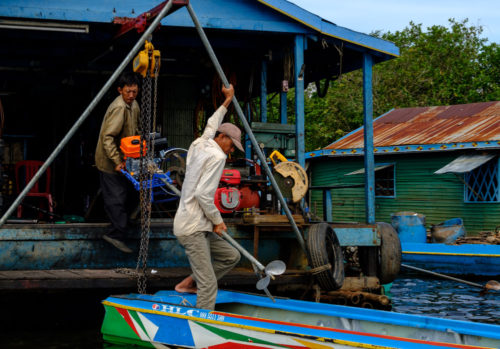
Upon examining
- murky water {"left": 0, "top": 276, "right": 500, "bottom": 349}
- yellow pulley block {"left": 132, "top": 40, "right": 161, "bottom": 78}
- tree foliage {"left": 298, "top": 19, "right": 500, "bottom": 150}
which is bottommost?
murky water {"left": 0, "top": 276, "right": 500, "bottom": 349}

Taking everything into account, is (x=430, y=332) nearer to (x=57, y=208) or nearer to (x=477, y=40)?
(x=57, y=208)

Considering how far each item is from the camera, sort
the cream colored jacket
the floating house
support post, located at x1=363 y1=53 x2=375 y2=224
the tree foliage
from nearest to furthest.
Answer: the cream colored jacket
support post, located at x1=363 y1=53 x2=375 y2=224
the floating house
the tree foliage

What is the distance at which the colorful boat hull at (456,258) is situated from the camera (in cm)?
1479

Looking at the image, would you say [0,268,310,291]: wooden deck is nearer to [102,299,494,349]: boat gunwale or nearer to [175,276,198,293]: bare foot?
[175,276,198,293]: bare foot

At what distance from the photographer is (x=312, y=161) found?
24.0 meters

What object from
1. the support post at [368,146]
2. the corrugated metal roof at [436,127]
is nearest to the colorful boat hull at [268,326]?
the support post at [368,146]

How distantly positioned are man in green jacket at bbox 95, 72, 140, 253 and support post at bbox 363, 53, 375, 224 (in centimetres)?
386

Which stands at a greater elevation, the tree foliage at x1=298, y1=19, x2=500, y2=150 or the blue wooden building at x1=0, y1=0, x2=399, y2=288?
the tree foliage at x1=298, y1=19, x2=500, y2=150

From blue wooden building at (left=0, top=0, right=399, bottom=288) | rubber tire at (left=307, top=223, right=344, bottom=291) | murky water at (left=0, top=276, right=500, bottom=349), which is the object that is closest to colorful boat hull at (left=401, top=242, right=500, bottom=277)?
blue wooden building at (left=0, top=0, right=399, bottom=288)

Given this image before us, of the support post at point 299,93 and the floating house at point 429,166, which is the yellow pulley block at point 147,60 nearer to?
the support post at point 299,93

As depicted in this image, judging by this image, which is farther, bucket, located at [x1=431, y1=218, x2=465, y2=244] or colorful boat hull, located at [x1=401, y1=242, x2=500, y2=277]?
bucket, located at [x1=431, y1=218, x2=465, y2=244]

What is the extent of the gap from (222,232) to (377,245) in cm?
325

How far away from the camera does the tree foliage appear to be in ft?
102

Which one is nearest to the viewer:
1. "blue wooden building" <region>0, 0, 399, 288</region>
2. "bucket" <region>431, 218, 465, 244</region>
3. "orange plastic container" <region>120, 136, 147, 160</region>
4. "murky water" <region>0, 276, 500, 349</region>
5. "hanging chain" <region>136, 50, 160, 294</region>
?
"hanging chain" <region>136, 50, 160, 294</region>
